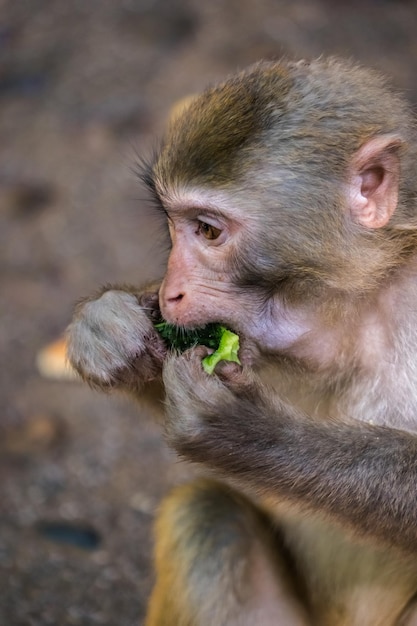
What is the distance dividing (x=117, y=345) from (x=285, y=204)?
2.68ft

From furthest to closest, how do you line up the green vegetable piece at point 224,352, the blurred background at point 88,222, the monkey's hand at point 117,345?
1. the blurred background at point 88,222
2. the monkey's hand at point 117,345
3. the green vegetable piece at point 224,352

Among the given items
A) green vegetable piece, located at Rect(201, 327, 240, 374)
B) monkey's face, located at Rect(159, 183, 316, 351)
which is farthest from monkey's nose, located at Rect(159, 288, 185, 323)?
green vegetable piece, located at Rect(201, 327, 240, 374)

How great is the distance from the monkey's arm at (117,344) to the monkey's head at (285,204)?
8.8 inches

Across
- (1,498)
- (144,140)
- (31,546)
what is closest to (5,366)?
(1,498)

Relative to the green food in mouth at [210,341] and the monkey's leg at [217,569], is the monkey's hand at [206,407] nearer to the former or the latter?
the green food in mouth at [210,341]

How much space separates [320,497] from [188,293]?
824mm

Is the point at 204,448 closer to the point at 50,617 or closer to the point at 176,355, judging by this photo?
the point at 176,355

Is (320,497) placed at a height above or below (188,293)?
below

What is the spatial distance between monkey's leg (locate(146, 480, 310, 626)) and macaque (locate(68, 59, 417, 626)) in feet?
1.03

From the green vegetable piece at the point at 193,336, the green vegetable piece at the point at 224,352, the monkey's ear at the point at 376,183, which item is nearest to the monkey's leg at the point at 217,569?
the green vegetable piece at the point at 193,336

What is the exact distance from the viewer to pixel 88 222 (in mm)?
8773

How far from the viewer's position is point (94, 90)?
392 inches

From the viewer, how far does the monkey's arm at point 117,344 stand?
395 centimetres

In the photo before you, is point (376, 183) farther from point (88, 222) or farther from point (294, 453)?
point (88, 222)
